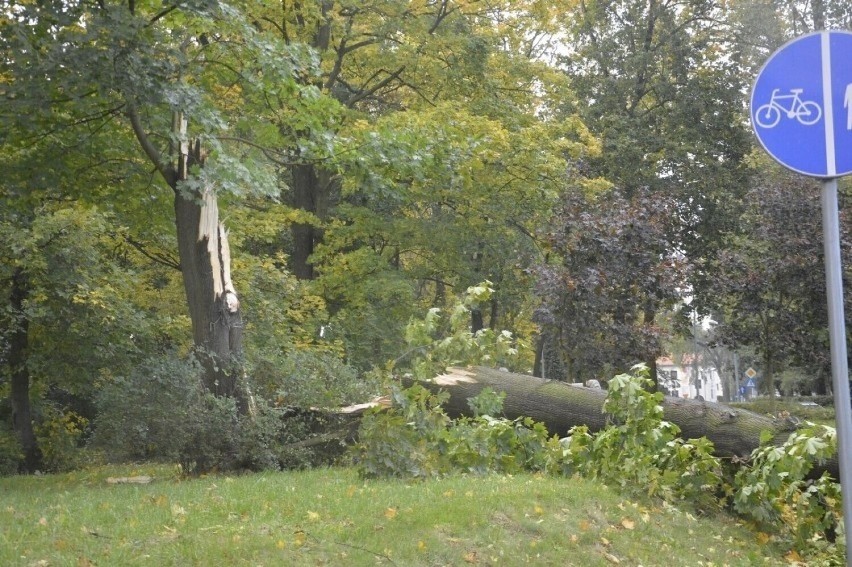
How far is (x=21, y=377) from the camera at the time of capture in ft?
67.4

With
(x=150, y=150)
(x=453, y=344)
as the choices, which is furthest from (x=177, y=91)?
(x=453, y=344)

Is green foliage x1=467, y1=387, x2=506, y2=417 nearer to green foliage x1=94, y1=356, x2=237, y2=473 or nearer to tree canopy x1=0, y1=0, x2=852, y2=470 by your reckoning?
tree canopy x1=0, y1=0, x2=852, y2=470

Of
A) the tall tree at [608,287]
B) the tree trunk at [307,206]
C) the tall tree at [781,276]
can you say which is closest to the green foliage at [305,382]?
the tall tree at [608,287]

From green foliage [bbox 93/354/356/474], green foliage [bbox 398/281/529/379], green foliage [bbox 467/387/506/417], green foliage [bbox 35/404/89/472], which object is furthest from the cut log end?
green foliage [bbox 35/404/89/472]

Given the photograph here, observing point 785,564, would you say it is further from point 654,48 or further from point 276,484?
point 654,48

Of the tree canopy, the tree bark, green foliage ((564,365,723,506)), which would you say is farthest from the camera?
the tree bark

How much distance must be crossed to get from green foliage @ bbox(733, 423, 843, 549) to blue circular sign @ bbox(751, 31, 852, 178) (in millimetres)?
4428

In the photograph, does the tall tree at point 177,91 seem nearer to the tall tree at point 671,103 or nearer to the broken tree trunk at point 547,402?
the broken tree trunk at point 547,402

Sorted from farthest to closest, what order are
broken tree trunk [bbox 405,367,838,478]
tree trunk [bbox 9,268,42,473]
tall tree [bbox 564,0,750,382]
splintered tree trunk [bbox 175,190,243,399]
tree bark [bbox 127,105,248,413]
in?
tall tree [bbox 564,0,750,382] < tree trunk [bbox 9,268,42,473] < splintered tree trunk [bbox 175,190,243,399] < tree bark [bbox 127,105,248,413] < broken tree trunk [bbox 405,367,838,478]

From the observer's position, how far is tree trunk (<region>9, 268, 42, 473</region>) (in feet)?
61.6

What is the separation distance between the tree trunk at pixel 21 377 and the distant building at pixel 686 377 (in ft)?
40.6

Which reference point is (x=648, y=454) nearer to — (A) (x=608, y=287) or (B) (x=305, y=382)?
(B) (x=305, y=382)

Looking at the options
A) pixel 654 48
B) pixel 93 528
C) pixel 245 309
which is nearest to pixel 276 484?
pixel 93 528

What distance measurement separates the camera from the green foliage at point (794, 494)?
8.45 m
